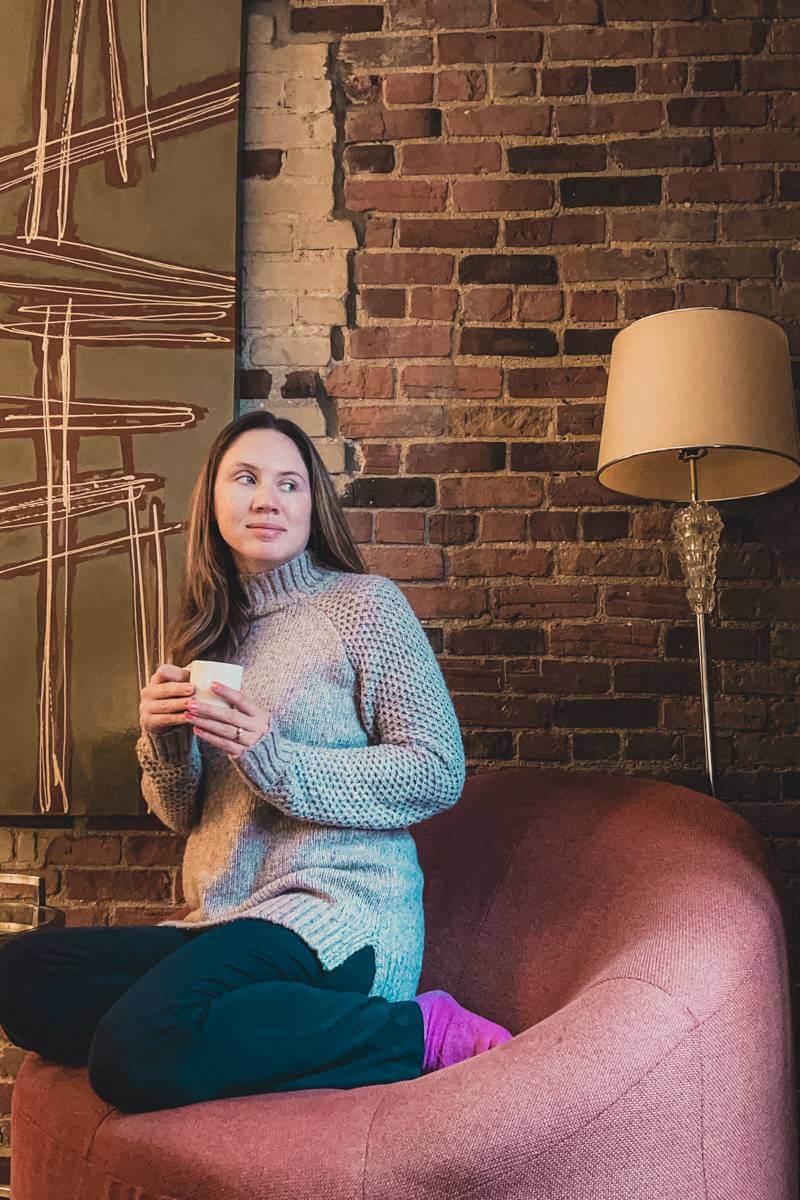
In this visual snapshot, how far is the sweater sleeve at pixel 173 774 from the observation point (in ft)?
5.29

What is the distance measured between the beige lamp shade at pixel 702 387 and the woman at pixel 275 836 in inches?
21.4

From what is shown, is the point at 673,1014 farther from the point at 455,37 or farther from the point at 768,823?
the point at 455,37

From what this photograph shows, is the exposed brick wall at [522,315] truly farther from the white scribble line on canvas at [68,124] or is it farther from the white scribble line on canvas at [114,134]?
the white scribble line on canvas at [68,124]

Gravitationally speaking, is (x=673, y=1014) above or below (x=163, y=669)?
below

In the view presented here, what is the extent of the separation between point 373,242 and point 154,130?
0.53 m

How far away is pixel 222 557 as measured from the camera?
1.80 metres

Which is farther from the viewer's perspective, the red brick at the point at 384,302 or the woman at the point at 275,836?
the red brick at the point at 384,302

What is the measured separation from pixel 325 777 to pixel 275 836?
0.14 m

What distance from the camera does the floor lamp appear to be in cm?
178

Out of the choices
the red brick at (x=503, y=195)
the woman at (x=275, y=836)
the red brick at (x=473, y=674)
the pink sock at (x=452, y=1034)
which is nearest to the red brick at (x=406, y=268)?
the red brick at (x=503, y=195)

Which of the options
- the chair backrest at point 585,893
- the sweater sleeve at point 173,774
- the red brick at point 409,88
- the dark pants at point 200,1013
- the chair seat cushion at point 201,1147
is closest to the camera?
the chair seat cushion at point 201,1147

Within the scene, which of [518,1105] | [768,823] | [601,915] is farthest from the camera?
[768,823]

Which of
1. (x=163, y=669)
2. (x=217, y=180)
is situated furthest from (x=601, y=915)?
(x=217, y=180)

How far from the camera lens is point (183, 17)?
2262 millimetres
